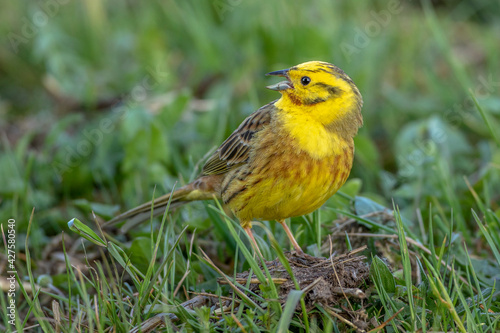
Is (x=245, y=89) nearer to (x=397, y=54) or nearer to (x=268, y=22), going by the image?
(x=268, y=22)

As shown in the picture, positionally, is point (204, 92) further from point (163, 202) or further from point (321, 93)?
point (321, 93)

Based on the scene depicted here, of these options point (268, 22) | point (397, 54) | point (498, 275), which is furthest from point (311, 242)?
point (397, 54)

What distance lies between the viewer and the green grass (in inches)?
123

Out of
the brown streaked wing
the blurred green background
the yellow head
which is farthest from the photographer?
the blurred green background

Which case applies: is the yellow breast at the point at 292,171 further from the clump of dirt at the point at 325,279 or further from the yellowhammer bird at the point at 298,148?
the clump of dirt at the point at 325,279

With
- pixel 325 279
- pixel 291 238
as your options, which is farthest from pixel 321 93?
pixel 325 279

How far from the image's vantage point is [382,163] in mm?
6062

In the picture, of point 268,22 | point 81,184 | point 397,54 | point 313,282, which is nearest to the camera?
point 313,282

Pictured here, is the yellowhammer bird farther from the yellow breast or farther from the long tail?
the long tail

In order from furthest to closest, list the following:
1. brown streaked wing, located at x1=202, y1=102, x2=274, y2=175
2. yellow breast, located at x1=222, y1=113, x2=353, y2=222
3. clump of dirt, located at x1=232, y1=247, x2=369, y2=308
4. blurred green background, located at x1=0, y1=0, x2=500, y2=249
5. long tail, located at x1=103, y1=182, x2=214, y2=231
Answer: blurred green background, located at x1=0, y1=0, x2=500, y2=249
long tail, located at x1=103, y1=182, x2=214, y2=231
brown streaked wing, located at x1=202, y1=102, x2=274, y2=175
yellow breast, located at x1=222, y1=113, x2=353, y2=222
clump of dirt, located at x1=232, y1=247, x2=369, y2=308

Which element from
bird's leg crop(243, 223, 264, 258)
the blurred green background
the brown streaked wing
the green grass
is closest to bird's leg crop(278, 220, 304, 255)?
the green grass

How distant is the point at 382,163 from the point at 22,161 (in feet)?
10.6

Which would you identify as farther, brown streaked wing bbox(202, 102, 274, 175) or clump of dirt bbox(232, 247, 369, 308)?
brown streaked wing bbox(202, 102, 274, 175)

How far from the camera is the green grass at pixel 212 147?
3129 millimetres
